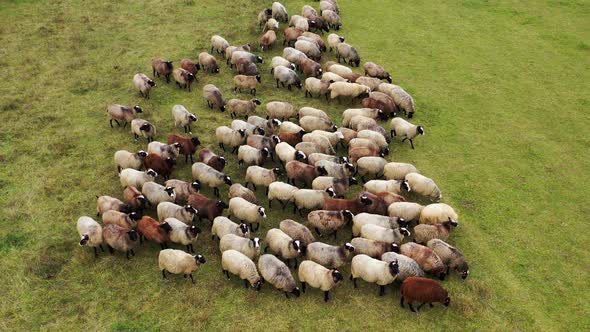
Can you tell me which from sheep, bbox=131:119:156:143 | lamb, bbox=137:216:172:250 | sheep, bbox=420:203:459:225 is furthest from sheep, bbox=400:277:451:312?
sheep, bbox=131:119:156:143

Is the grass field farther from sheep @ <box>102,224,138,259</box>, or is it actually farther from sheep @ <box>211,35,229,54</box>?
sheep @ <box>211,35,229,54</box>

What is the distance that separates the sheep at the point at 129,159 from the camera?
12273 mm

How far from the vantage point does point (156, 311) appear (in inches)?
367

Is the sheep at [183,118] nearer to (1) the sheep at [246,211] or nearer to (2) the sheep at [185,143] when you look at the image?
(2) the sheep at [185,143]

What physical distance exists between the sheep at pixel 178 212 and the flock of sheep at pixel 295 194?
23mm

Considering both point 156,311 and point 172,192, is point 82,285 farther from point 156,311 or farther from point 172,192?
point 172,192

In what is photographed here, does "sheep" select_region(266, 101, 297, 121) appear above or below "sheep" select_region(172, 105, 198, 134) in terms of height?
above

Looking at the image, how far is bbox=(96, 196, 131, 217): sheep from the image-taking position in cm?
1099

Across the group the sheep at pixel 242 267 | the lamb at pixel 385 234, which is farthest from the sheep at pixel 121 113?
the lamb at pixel 385 234

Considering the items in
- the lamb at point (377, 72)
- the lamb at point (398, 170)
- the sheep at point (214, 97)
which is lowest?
the lamb at point (398, 170)

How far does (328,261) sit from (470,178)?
208 inches

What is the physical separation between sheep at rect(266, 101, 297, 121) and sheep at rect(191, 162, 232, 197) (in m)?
3.28

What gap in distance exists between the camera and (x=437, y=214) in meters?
11.1

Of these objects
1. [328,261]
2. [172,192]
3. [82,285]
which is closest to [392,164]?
[328,261]
